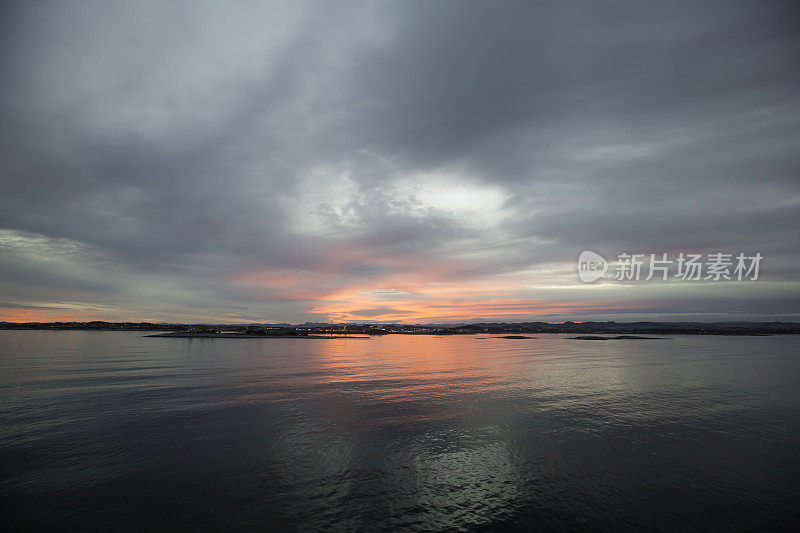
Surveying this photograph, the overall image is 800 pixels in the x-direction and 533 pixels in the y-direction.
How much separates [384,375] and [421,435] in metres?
28.0

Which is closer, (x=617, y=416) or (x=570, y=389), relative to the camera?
(x=617, y=416)

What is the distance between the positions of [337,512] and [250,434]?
11558 millimetres

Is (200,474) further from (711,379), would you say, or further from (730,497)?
(711,379)

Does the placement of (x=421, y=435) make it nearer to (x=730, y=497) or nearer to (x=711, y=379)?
(x=730, y=497)

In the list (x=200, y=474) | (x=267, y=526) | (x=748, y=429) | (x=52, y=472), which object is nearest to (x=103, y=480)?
(x=52, y=472)

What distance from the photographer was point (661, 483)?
16875mm

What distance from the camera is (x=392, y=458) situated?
19297 millimetres

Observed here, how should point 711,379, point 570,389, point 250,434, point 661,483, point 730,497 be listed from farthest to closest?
point 711,379 → point 570,389 → point 250,434 → point 661,483 → point 730,497

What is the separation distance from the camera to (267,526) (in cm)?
1305

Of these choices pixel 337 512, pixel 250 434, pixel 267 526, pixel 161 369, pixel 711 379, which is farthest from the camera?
pixel 161 369

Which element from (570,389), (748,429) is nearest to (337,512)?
(748,429)

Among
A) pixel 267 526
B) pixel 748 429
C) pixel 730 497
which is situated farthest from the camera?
pixel 748 429

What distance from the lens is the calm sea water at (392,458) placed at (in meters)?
13.9

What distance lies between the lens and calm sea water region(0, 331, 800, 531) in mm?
13875
